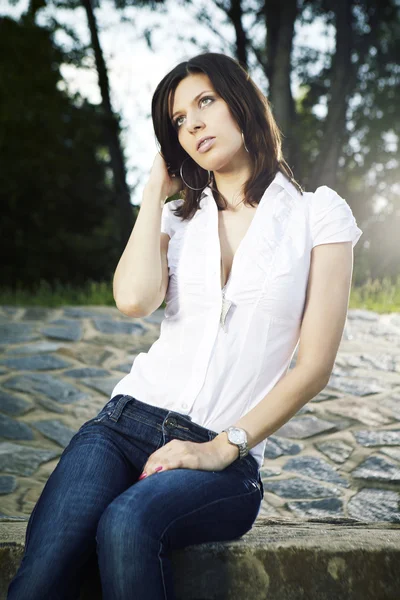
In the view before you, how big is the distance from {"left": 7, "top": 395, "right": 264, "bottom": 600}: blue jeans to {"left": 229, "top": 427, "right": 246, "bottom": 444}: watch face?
8cm

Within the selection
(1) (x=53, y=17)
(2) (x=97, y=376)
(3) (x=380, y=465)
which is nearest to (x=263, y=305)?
(3) (x=380, y=465)

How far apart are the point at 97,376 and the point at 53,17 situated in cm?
957

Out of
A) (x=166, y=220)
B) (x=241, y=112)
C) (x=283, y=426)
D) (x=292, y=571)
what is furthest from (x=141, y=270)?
(x=283, y=426)

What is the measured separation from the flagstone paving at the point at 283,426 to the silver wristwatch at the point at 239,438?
0.85 metres

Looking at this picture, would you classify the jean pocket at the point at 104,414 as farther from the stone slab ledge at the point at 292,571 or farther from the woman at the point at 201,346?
the stone slab ledge at the point at 292,571

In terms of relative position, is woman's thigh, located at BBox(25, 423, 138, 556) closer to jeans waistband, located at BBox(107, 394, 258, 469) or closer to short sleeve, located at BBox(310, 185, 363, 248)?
jeans waistband, located at BBox(107, 394, 258, 469)

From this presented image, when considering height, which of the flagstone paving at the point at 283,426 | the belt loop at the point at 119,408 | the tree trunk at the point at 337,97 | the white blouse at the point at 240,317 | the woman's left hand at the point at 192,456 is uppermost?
the tree trunk at the point at 337,97

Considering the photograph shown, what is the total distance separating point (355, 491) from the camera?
3.43 m

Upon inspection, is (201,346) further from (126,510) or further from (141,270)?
(126,510)

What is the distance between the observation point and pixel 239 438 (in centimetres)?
179

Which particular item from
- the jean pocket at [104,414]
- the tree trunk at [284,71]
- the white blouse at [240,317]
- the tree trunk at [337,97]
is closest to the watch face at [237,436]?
the white blouse at [240,317]

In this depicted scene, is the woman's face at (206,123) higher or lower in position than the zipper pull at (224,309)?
higher

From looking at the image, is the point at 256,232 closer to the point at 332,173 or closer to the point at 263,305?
the point at 263,305

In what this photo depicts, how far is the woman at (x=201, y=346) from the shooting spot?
1.57m
